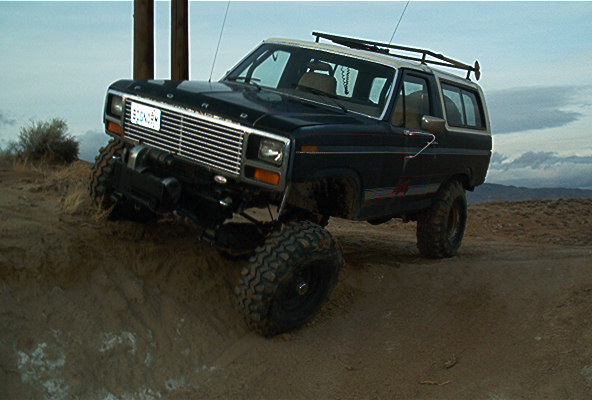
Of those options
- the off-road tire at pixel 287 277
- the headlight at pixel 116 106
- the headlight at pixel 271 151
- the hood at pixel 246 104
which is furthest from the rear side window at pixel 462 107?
the headlight at pixel 116 106

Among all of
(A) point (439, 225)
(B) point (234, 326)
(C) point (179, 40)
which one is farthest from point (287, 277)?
(C) point (179, 40)

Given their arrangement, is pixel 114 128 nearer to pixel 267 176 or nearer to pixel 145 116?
pixel 145 116

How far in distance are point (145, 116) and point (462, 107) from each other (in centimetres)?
432

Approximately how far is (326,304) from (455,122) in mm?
3035

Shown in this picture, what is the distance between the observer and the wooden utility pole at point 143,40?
11.5m

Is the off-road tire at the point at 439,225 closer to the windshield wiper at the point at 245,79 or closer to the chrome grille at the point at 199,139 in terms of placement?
the windshield wiper at the point at 245,79

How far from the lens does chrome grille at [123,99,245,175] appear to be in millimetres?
5660

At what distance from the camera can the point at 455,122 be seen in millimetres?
8602

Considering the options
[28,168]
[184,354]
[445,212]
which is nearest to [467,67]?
[445,212]

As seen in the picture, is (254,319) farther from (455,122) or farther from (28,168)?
(28,168)

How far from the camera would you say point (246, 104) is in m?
5.89

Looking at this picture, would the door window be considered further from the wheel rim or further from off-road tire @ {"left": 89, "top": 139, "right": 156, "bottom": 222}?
off-road tire @ {"left": 89, "top": 139, "right": 156, "bottom": 222}

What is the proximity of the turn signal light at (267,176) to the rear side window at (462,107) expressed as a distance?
3431 mm

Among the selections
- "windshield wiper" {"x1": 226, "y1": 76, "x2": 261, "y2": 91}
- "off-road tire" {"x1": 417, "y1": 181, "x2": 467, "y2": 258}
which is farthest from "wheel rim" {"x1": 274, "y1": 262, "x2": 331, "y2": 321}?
"off-road tire" {"x1": 417, "y1": 181, "x2": 467, "y2": 258}
